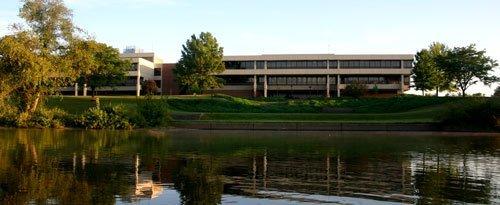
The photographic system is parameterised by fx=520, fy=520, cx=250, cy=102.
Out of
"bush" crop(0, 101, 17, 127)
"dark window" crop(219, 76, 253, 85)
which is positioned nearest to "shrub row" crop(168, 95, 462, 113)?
"bush" crop(0, 101, 17, 127)

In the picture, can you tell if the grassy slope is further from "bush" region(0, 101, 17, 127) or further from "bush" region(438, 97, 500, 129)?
"bush" region(0, 101, 17, 127)

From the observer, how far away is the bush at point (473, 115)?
1747 inches

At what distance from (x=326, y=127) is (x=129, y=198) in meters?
36.0

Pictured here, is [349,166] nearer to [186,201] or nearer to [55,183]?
[186,201]

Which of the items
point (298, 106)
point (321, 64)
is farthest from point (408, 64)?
point (298, 106)

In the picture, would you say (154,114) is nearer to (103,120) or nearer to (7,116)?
(103,120)

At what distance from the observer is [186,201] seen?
10492mm

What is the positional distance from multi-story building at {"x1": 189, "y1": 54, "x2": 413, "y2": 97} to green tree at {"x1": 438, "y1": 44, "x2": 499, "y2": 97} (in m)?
19.6

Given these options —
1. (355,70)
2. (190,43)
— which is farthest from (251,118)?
(355,70)

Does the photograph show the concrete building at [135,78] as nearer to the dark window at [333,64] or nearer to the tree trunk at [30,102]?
the dark window at [333,64]

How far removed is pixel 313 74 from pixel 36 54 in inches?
2553

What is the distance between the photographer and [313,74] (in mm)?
102875

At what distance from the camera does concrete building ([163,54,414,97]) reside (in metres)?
101

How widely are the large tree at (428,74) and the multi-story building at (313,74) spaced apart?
30.7ft
